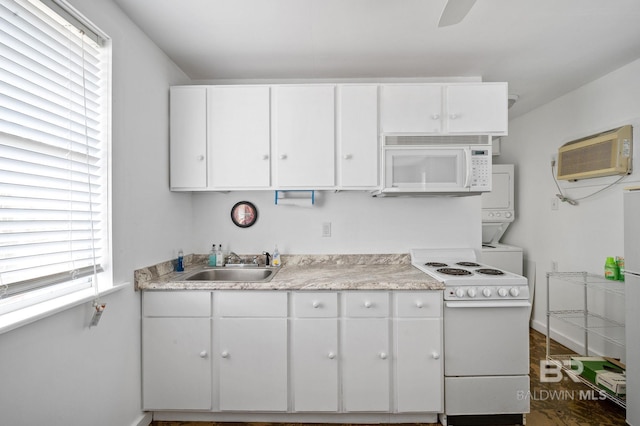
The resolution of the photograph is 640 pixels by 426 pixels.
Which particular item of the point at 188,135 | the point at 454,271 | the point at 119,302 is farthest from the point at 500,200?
the point at 119,302

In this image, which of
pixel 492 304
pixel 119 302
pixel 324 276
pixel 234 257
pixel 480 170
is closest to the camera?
pixel 119 302

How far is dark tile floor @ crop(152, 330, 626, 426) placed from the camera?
2066 mm

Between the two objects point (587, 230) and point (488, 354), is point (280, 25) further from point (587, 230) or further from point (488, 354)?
point (587, 230)

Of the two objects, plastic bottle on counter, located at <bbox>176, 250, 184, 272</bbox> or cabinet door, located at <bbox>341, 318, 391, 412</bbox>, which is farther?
plastic bottle on counter, located at <bbox>176, 250, 184, 272</bbox>

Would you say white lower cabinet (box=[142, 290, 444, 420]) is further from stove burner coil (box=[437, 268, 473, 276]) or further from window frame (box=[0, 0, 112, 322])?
window frame (box=[0, 0, 112, 322])

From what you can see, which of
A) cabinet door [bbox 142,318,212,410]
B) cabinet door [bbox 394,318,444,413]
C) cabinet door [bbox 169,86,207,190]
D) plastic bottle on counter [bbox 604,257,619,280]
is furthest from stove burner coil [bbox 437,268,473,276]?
cabinet door [bbox 169,86,207,190]

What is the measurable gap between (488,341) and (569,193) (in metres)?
2.10

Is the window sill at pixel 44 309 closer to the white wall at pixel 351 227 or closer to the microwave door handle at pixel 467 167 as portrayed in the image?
the white wall at pixel 351 227

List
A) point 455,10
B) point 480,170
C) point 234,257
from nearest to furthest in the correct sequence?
point 455,10, point 480,170, point 234,257

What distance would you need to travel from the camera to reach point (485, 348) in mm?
1997

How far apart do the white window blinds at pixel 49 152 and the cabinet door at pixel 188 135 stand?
0.66 m

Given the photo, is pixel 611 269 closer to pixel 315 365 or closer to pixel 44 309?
pixel 315 365

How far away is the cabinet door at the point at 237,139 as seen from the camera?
7.67ft

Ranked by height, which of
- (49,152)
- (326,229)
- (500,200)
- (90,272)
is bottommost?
(90,272)
